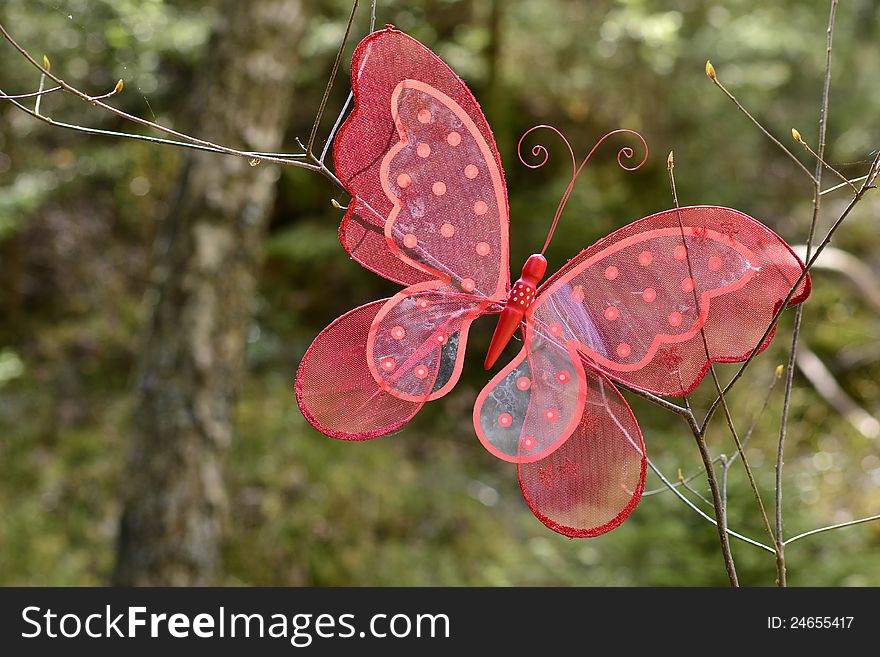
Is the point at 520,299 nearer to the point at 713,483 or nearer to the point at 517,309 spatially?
the point at 517,309

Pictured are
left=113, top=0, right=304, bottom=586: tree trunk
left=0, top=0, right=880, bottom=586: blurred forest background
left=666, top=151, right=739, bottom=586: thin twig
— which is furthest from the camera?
left=0, top=0, right=880, bottom=586: blurred forest background

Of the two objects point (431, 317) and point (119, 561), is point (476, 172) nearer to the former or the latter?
point (431, 317)

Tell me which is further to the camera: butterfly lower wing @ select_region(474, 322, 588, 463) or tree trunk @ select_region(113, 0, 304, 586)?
tree trunk @ select_region(113, 0, 304, 586)

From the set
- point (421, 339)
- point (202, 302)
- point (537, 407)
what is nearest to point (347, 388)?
point (421, 339)

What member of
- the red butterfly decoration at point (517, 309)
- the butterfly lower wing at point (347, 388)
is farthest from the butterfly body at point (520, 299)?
the butterfly lower wing at point (347, 388)

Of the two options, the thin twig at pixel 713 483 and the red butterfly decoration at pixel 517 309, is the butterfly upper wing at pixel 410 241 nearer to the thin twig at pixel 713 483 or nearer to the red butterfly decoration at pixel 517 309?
the red butterfly decoration at pixel 517 309

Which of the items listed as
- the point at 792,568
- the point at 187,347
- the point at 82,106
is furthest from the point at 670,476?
the point at 82,106

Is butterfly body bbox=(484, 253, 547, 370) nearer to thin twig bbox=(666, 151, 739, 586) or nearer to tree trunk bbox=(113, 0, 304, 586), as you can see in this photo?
thin twig bbox=(666, 151, 739, 586)

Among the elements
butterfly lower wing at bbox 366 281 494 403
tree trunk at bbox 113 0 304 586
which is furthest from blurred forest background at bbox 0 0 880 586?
butterfly lower wing at bbox 366 281 494 403
